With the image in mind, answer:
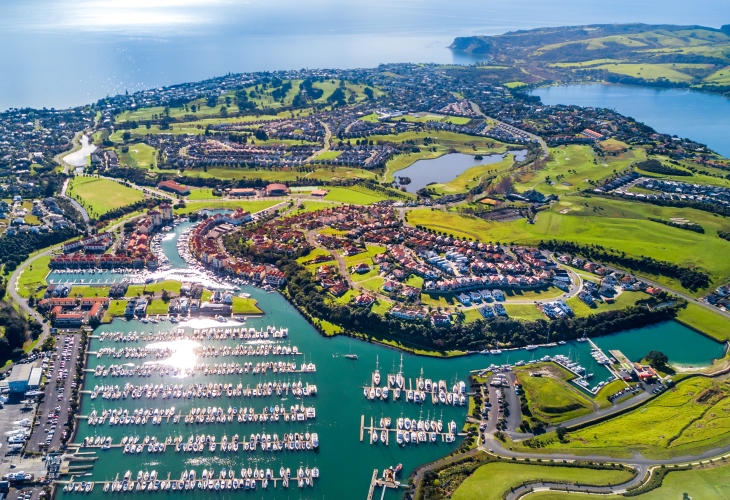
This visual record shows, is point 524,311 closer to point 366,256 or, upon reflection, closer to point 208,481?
point 366,256

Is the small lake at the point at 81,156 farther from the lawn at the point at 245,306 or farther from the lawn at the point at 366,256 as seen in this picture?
the lawn at the point at 366,256

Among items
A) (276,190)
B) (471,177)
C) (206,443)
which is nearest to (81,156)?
(276,190)

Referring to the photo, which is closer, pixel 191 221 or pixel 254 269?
pixel 254 269

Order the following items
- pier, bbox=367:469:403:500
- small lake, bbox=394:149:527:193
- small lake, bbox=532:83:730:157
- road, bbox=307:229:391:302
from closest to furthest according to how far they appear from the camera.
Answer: pier, bbox=367:469:403:500 → road, bbox=307:229:391:302 → small lake, bbox=394:149:527:193 → small lake, bbox=532:83:730:157

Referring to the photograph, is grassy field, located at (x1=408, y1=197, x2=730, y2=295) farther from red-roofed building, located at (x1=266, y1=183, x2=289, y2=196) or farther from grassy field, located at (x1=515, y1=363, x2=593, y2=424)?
grassy field, located at (x1=515, y1=363, x2=593, y2=424)

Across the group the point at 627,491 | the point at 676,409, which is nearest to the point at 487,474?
the point at 627,491

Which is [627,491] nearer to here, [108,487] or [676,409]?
[676,409]

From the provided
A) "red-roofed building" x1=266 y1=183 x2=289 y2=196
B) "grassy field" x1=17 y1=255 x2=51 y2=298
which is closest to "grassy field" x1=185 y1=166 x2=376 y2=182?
"red-roofed building" x1=266 y1=183 x2=289 y2=196
